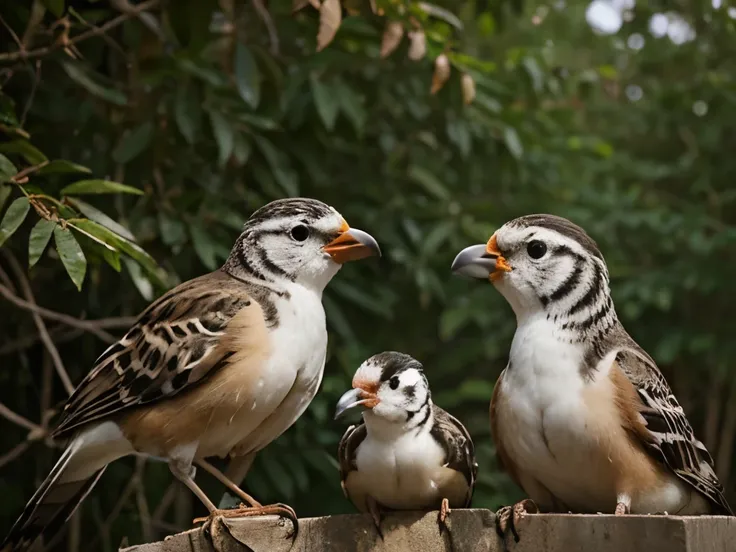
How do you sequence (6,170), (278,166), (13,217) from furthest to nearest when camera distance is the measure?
(278,166), (6,170), (13,217)

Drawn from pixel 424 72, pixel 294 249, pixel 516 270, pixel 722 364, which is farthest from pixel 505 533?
pixel 722 364

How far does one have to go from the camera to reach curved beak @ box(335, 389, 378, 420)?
2865 mm

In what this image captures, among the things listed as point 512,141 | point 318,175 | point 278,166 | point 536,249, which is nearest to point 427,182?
point 512,141

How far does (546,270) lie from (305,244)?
2.41 ft

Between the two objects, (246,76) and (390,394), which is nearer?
(390,394)

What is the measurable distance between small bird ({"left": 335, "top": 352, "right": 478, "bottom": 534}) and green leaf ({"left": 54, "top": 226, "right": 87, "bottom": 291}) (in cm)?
91

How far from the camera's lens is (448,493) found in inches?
117

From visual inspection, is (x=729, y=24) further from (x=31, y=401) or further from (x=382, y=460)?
(x=31, y=401)

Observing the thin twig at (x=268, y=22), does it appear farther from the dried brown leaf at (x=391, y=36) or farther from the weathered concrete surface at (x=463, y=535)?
the weathered concrete surface at (x=463, y=535)

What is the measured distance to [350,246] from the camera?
317 centimetres

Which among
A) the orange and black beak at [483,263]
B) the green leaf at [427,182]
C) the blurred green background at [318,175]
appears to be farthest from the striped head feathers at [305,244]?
the green leaf at [427,182]

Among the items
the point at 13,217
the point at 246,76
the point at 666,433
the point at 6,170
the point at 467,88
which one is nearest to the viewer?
the point at 666,433

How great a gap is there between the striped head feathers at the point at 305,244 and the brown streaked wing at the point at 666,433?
32.7 inches

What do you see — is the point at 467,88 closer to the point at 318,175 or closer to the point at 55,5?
the point at 318,175
